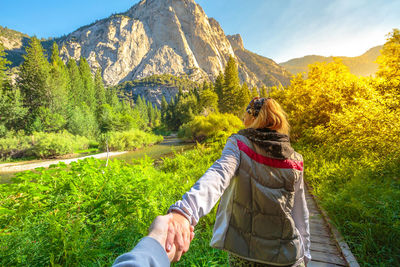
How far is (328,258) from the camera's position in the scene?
2531 mm

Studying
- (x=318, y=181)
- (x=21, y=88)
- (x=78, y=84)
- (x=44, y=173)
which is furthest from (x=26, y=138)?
(x=318, y=181)

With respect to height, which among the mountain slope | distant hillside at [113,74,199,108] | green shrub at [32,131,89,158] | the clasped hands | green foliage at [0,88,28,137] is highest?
the mountain slope

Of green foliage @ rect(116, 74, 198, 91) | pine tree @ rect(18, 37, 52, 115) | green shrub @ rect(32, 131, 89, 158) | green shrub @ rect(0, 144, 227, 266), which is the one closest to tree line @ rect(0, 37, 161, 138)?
pine tree @ rect(18, 37, 52, 115)

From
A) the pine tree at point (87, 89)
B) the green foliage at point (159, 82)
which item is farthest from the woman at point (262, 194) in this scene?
the green foliage at point (159, 82)

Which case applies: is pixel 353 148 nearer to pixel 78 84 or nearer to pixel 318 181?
pixel 318 181

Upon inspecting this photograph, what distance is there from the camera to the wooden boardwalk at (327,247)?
243 centimetres

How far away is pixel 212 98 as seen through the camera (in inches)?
1508

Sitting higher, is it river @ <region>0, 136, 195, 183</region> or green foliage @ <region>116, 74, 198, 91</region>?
green foliage @ <region>116, 74, 198, 91</region>

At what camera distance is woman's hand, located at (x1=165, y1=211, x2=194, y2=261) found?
56 cm

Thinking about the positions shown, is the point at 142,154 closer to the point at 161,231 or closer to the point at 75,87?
the point at 161,231

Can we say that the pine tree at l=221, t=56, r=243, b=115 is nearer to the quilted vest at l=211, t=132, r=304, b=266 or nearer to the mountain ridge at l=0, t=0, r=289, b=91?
the quilted vest at l=211, t=132, r=304, b=266

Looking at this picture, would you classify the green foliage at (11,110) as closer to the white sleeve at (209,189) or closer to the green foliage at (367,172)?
the white sleeve at (209,189)

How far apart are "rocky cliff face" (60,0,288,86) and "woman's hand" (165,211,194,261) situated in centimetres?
12755

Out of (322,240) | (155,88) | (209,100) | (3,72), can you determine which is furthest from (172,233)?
(155,88)
